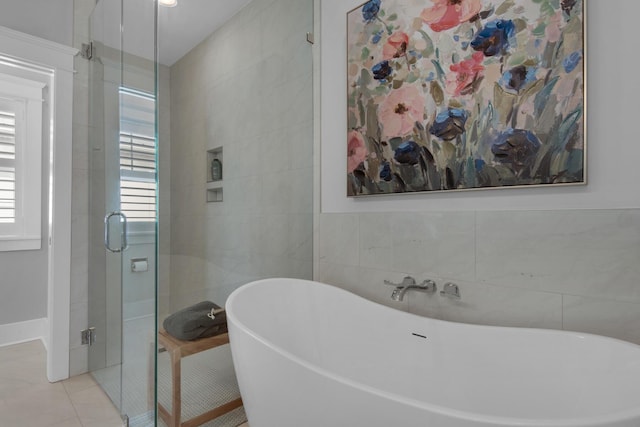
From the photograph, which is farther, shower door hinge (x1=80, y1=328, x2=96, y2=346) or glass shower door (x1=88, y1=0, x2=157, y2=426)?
shower door hinge (x1=80, y1=328, x2=96, y2=346)

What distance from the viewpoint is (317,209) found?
221cm

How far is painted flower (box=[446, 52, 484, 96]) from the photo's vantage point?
1.47m

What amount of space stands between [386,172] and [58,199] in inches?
79.3

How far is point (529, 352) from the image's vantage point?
1.18m

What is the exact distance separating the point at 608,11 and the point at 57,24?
9.64 feet

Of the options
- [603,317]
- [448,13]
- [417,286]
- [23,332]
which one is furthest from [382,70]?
[23,332]

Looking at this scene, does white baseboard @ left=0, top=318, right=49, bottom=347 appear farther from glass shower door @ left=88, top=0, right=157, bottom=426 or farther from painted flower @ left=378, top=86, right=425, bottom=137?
painted flower @ left=378, top=86, right=425, bottom=137

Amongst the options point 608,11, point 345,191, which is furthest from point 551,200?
point 345,191

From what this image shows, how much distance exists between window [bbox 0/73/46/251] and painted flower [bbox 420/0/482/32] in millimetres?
3228

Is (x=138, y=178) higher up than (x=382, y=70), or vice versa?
(x=382, y=70)

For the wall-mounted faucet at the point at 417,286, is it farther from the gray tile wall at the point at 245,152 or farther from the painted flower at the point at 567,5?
the painted flower at the point at 567,5

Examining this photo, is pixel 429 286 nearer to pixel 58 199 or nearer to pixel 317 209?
pixel 317 209

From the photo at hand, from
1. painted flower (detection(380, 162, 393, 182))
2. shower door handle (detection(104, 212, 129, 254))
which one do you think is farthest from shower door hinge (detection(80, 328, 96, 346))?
painted flower (detection(380, 162, 393, 182))

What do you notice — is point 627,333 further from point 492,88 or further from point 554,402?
point 492,88
